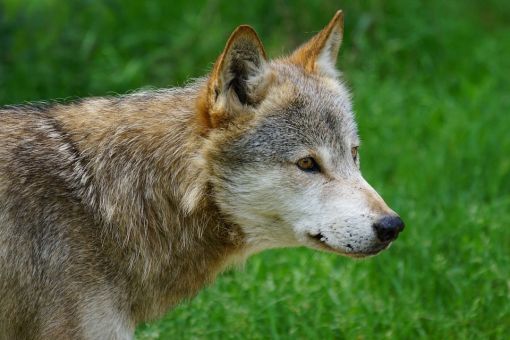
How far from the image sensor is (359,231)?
15.8 feet

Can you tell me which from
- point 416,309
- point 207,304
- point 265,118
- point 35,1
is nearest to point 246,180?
point 265,118

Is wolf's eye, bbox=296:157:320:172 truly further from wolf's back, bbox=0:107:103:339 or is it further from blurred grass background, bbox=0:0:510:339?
blurred grass background, bbox=0:0:510:339

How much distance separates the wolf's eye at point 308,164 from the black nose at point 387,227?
44cm

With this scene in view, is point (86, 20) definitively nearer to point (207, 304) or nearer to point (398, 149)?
point (398, 149)

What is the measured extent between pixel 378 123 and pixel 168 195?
400cm

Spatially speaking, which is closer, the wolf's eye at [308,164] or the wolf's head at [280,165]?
the wolf's head at [280,165]

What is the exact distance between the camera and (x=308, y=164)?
196 inches

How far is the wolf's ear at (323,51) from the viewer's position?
545 centimetres

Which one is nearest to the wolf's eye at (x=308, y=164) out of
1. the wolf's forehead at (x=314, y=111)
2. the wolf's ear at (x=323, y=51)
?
the wolf's forehead at (x=314, y=111)

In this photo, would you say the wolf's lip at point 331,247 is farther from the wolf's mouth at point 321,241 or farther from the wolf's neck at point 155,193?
the wolf's neck at point 155,193

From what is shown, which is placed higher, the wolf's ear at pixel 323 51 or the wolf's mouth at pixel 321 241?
the wolf's ear at pixel 323 51

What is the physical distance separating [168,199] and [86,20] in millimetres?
4806

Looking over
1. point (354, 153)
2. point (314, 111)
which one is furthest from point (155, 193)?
point (354, 153)

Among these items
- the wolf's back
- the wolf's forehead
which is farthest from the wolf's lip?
the wolf's back
